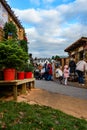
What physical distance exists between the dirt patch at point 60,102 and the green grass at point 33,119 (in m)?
1.04

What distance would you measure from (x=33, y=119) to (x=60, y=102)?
3.47 meters

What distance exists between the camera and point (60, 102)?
466 inches

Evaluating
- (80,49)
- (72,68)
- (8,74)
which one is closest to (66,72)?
(72,68)

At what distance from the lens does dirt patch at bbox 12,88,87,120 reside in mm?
10802

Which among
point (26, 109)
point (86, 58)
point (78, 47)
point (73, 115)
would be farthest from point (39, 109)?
point (78, 47)

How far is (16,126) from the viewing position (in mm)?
7871

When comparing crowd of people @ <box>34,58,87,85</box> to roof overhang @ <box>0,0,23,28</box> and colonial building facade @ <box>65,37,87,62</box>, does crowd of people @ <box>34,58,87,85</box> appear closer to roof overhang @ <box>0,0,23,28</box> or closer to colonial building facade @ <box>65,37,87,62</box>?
colonial building facade @ <box>65,37,87,62</box>

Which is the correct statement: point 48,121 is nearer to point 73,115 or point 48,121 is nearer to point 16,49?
point 73,115

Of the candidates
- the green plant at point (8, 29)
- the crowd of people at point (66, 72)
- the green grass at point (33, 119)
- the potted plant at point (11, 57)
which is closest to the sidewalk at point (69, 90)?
the crowd of people at point (66, 72)

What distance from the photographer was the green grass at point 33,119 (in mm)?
8047

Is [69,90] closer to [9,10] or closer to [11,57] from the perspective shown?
[9,10]

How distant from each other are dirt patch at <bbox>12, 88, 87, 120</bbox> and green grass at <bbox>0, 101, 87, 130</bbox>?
3.43 ft

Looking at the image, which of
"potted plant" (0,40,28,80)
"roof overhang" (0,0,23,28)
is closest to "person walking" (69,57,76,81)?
"roof overhang" (0,0,23,28)

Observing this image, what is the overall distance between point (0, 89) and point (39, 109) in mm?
2754
